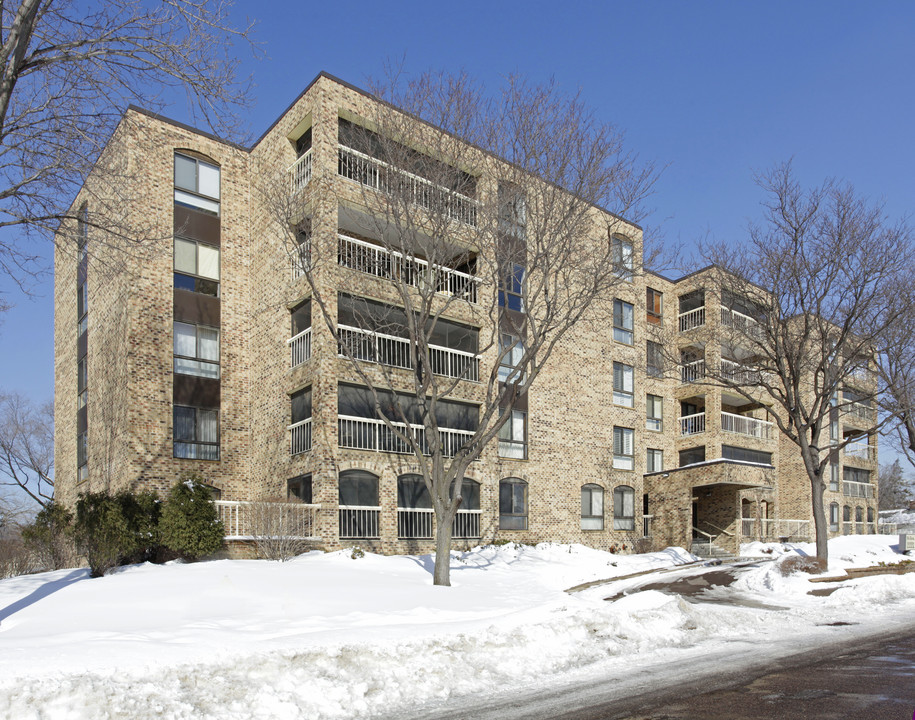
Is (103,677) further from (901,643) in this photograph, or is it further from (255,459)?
(255,459)

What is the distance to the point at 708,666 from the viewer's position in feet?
31.6

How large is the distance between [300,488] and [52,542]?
21.6 ft

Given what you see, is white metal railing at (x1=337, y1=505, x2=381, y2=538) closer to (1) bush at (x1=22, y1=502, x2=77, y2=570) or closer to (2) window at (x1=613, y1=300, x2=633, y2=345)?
(1) bush at (x1=22, y1=502, x2=77, y2=570)

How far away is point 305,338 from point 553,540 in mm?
12064

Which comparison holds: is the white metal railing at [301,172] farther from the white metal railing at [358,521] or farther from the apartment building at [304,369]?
the white metal railing at [358,521]

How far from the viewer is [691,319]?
3850cm

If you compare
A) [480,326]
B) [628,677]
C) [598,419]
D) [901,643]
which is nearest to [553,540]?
[598,419]

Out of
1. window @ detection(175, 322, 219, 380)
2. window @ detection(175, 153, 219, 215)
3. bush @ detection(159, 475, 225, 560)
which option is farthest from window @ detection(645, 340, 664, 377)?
bush @ detection(159, 475, 225, 560)

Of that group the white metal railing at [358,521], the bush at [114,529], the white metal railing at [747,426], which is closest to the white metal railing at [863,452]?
the white metal railing at [747,426]

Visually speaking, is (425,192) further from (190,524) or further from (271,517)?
(190,524)

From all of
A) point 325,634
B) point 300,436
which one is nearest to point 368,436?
point 300,436

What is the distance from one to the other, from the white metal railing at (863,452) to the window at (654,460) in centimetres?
1993

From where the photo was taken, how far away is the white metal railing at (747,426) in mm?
37281

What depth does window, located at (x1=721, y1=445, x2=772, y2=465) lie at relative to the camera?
122 ft
